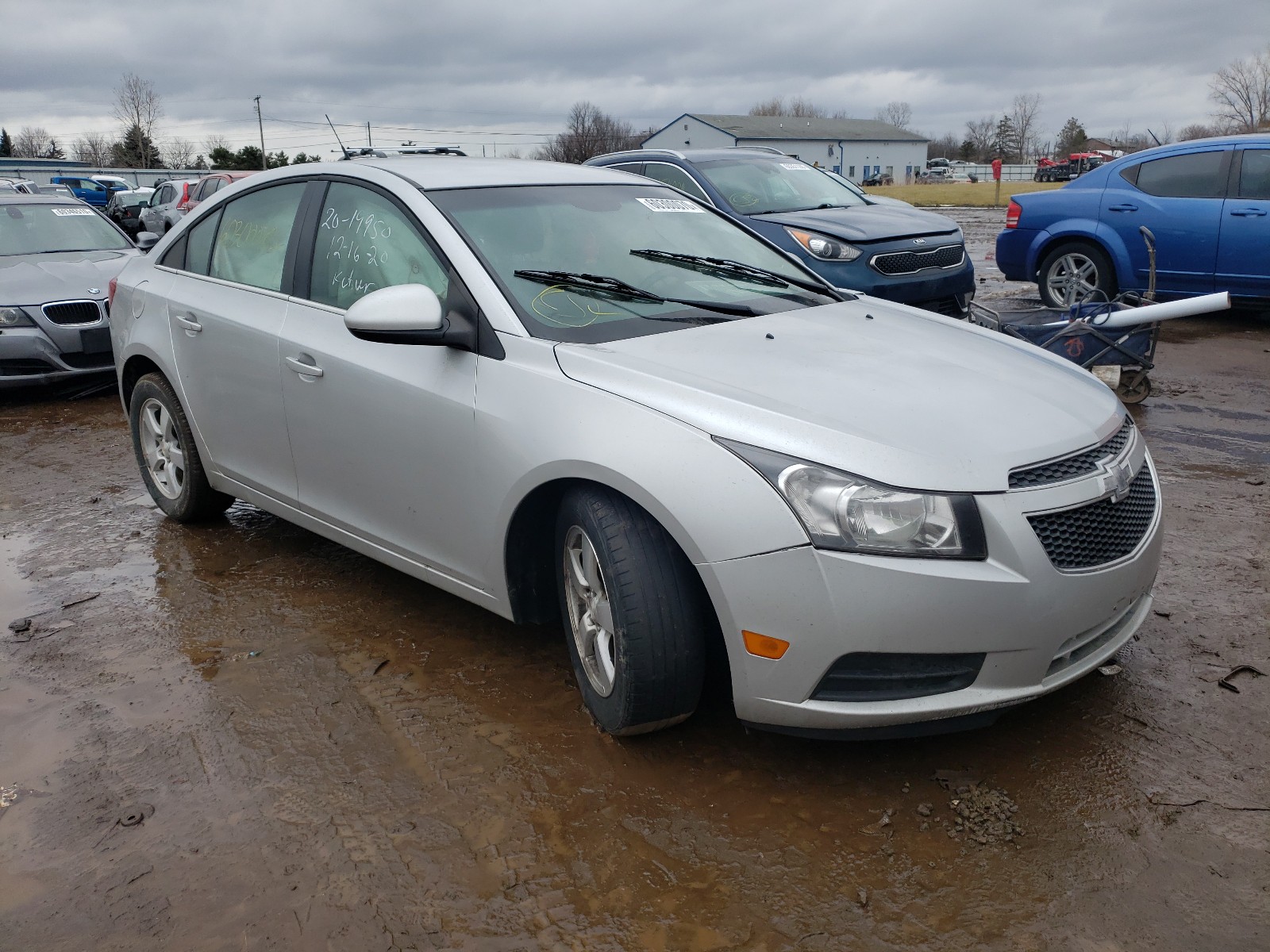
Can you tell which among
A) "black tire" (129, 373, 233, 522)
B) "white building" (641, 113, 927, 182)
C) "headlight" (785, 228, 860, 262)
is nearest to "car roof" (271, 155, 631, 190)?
"black tire" (129, 373, 233, 522)

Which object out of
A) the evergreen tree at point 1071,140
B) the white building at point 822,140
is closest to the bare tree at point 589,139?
the white building at point 822,140

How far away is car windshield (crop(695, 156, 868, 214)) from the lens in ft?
29.3

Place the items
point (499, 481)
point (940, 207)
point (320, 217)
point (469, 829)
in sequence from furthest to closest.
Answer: point (940, 207) < point (320, 217) < point (499, 481) < point (469, 829)

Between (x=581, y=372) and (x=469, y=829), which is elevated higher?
(x=581, y=372)

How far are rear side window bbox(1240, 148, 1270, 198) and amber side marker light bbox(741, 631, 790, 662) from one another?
327 inches

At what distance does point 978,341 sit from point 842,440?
1199 millimetres

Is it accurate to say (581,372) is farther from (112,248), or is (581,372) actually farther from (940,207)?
(940,207)

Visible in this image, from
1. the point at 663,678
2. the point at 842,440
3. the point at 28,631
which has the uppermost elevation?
the point at 842,440

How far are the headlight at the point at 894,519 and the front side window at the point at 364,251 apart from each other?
1.52m

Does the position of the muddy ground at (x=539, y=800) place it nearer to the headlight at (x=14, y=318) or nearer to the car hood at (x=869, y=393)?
the car hood at (x=869, y=393)

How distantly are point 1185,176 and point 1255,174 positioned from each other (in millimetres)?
539

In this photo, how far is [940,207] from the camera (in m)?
35.4

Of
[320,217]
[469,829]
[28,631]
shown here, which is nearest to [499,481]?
[469,829]

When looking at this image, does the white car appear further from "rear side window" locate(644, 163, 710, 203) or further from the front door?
"rear side window" locate(644, 163, 710, 203)
